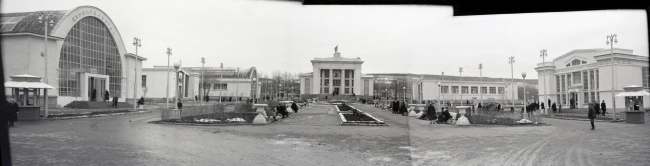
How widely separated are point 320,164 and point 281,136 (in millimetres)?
4657

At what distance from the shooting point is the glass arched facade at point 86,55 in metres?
29.2

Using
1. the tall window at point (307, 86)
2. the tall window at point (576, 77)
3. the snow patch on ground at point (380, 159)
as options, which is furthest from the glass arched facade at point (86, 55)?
the tall window at point (307, 86)

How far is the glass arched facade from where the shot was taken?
29.2 metres

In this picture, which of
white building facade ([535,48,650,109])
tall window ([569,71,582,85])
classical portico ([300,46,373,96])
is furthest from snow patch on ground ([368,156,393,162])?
classical portico ([300,46,373,96])

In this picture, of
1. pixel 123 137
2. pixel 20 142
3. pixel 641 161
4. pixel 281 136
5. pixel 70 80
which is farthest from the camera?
pixel 70 80

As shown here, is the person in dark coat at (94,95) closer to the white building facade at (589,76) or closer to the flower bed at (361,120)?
the flower bed at (361,120)

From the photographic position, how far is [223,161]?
Answer: 292 inches

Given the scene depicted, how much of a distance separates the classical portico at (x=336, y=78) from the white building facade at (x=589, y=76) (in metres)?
44.0

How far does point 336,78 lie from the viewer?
88625 mm

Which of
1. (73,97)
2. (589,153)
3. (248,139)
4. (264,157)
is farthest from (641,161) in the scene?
(73,97)

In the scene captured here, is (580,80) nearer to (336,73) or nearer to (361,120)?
(361,120)

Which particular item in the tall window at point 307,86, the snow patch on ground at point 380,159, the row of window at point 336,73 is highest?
the row of window at point 336,73

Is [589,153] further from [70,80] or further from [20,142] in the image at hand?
[70,80]

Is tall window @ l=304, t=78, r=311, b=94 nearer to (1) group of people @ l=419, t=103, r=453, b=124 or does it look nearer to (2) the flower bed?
(1) group of people @ l=419, t=103, r=453, b=124
